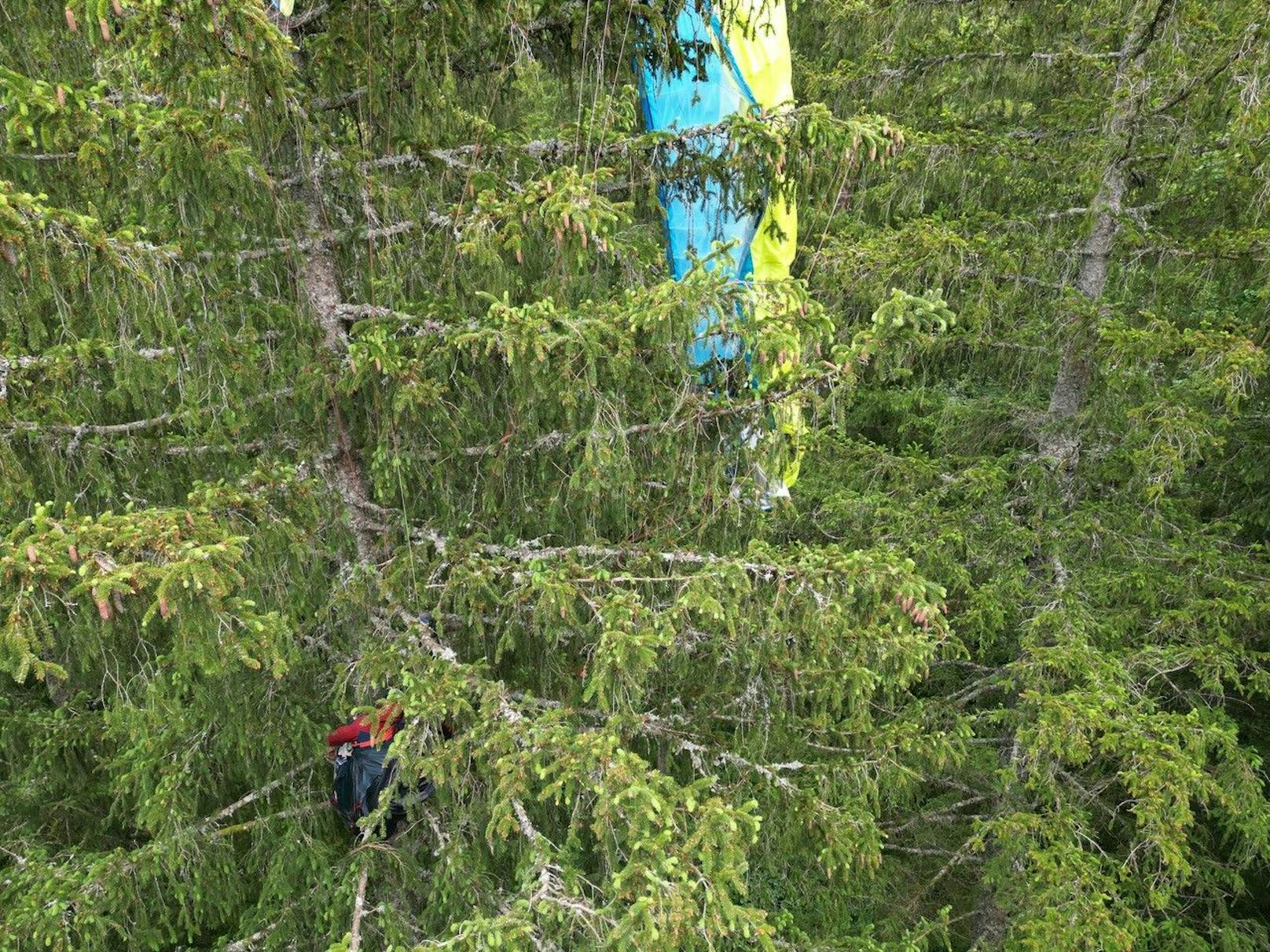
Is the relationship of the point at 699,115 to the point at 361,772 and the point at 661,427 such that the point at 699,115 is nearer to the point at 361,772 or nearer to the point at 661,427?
the point at 661,427

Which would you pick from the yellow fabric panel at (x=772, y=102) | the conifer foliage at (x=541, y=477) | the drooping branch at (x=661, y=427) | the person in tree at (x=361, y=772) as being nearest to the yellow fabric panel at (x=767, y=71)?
the yellow fabric panel at (x=772, y=102)

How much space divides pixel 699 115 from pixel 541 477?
5.89 feet

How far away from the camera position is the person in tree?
3.86m

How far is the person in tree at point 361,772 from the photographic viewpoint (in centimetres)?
386

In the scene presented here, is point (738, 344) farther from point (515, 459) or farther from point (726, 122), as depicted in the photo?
point (515, 459)

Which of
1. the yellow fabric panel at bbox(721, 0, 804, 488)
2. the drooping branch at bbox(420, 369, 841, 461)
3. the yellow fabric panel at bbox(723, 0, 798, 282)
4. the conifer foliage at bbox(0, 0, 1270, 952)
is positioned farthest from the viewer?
the yellow fabric panel at bbox(723, 0, 798, 282)

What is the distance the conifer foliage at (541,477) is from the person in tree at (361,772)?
19cm

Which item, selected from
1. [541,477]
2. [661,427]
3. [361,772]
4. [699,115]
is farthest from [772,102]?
[361,772]

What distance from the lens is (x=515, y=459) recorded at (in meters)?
4.00

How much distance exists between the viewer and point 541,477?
4020 mm

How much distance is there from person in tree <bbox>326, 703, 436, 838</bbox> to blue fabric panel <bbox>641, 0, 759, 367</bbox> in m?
2.22

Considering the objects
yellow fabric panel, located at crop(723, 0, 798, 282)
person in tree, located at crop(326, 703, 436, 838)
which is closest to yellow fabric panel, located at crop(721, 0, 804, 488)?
yellow fabric panel, located at crop(723, 0, 798, 282)

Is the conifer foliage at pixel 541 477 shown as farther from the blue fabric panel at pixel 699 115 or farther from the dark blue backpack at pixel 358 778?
the dark blue backpack at pixel 358 778

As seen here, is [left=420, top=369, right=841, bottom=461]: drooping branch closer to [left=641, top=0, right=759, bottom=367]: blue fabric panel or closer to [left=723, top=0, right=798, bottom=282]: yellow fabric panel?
[left=641, top=0, right=759, bottom=367]: blue fabric panel
